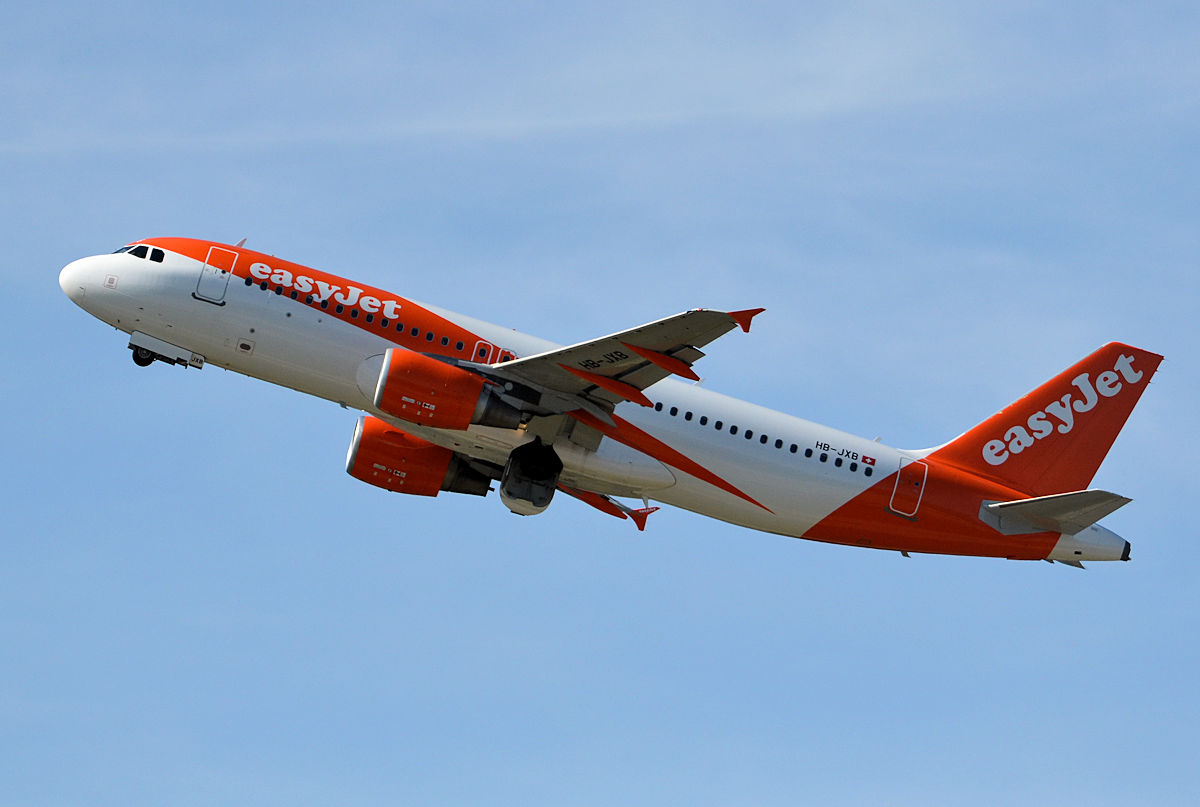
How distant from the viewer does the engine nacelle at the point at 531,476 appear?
39.1 metres

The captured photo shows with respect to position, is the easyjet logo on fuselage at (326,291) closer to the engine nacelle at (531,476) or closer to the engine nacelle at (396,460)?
the engine nacelle at (396,460)

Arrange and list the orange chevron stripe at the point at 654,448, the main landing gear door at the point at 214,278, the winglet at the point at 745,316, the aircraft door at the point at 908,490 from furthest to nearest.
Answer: the aircraft door at the point at 908,490, the orange chevron stripe at the point at 654,448, the main landing gear door at the point at 214,278, the winglet at the point at 745,316

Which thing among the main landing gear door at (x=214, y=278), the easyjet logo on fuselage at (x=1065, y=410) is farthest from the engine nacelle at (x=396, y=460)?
the easyjet logo on fuselage at (x=1065, y=410)

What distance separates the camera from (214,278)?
38219mm

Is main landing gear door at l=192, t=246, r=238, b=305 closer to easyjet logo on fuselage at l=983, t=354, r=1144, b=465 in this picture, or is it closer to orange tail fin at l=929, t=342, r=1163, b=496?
orange tail fin at l=929, t=342, r=1163, b=496

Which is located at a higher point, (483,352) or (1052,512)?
(1052,512)

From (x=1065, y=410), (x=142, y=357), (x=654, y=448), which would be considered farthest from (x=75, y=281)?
(x=1065, y=410)

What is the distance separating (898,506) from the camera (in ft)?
136

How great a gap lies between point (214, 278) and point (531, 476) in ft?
32.1

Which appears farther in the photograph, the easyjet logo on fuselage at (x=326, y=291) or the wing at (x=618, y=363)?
the easyjet logo on fuselage at (x=326, y=291)

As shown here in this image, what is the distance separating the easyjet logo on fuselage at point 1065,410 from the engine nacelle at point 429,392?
51.8ft

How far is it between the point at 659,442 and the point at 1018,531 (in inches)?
428

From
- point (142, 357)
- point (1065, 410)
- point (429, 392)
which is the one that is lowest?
point (142, 357)

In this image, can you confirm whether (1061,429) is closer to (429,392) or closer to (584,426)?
(584,426)
